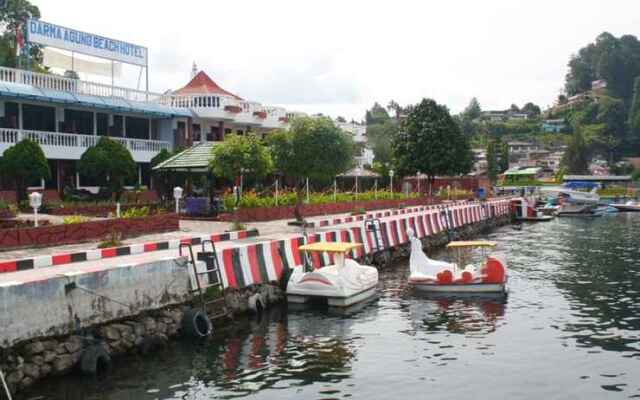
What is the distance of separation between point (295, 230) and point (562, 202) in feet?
161

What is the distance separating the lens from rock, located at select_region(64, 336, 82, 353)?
1323 cm

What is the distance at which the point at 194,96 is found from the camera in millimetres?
49625

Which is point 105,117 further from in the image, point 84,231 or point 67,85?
point 84,231

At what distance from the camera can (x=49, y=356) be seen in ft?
42.0

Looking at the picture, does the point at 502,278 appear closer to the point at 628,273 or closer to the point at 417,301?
the point at 417,301

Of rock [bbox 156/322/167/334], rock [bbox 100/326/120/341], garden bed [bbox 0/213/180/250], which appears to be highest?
garden bed [bbox 0/213/180/250]

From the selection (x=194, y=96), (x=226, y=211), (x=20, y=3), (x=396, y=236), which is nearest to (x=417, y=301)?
(x=396, y=236)

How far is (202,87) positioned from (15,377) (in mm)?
43648

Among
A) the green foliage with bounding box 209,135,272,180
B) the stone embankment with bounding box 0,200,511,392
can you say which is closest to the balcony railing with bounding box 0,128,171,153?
the green foliage with bounding box 209,135,272,180

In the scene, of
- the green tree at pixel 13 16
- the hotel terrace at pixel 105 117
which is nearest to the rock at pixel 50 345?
the hotel terrace at pixel 105 117

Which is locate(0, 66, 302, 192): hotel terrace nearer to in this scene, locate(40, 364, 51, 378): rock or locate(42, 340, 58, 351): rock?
locate(42, 340, 58, 351): rock

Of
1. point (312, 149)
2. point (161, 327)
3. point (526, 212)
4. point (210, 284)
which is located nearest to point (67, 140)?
point (312, 149)

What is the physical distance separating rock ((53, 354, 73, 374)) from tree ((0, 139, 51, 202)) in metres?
20.1

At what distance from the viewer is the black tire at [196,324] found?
15887mm
